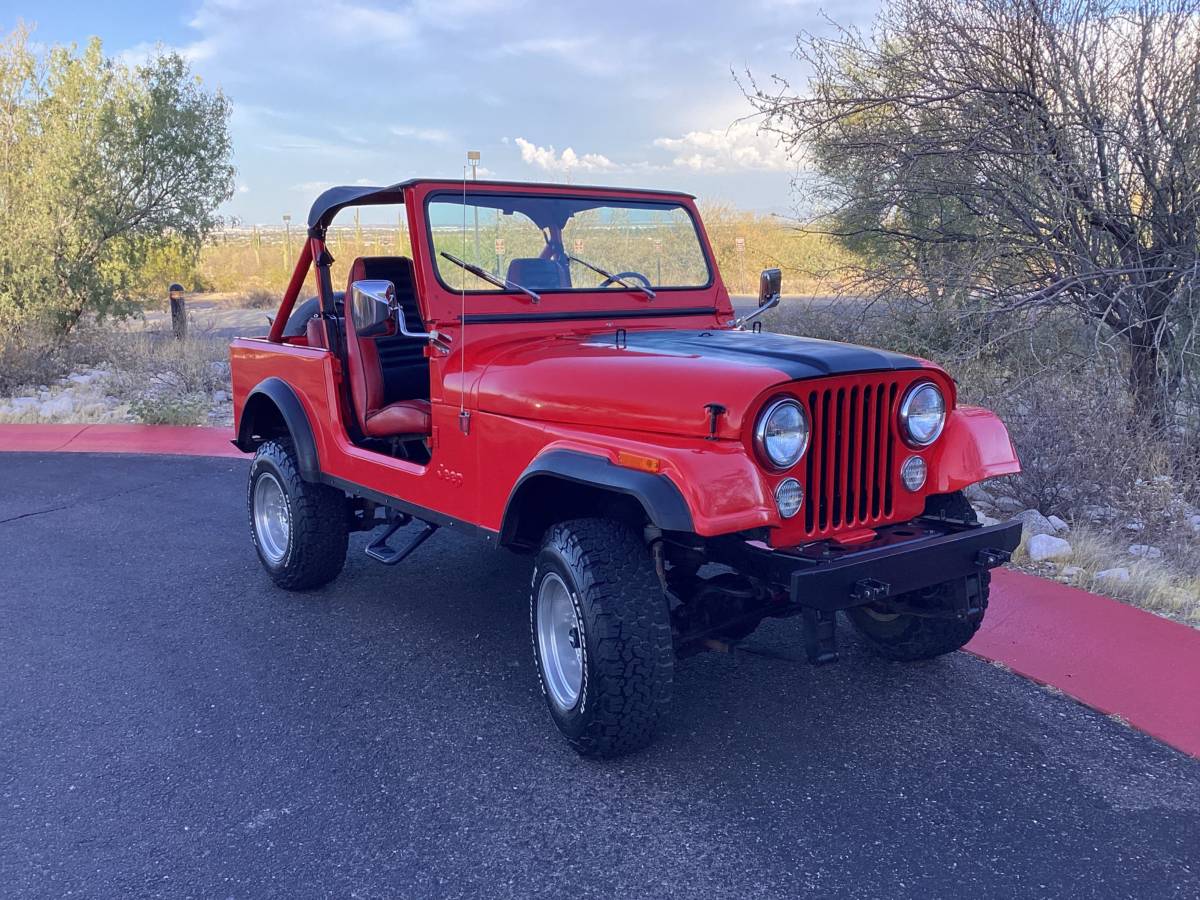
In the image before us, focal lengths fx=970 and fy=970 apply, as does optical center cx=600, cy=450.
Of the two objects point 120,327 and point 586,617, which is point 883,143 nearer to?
point 586,617

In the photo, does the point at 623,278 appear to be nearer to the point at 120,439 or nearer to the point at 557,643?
the point at 557,643

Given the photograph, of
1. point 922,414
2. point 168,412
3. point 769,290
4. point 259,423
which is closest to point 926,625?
point 922,414

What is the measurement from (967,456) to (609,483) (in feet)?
4.39

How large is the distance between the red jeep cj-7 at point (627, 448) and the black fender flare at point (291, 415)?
2 centimetres

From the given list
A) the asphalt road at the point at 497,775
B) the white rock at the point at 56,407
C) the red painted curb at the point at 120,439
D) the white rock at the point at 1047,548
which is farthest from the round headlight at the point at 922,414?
the white rock at the point at 56,407

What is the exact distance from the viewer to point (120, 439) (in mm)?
8969

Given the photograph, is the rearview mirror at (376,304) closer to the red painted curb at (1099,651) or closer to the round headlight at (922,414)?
the round headlight at (922,414)

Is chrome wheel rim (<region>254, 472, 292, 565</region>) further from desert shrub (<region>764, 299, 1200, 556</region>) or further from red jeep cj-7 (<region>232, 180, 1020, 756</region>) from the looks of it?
desert shrub (<region>764, 299, 1200, 556</region>)

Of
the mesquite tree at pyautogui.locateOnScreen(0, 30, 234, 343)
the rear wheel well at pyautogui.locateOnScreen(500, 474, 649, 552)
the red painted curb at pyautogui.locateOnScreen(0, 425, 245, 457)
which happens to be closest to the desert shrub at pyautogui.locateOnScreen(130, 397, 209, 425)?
the red painted curb at pyautogui.locateOnScreen(0, 425, 245, 457)

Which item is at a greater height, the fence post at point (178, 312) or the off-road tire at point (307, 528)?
the fence post at point (178, 312)

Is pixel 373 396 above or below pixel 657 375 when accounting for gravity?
below

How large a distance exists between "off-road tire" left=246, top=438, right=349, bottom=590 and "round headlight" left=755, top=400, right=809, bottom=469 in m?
2.69

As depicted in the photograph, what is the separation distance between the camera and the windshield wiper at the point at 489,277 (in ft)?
13.5

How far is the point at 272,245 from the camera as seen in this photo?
144ft
